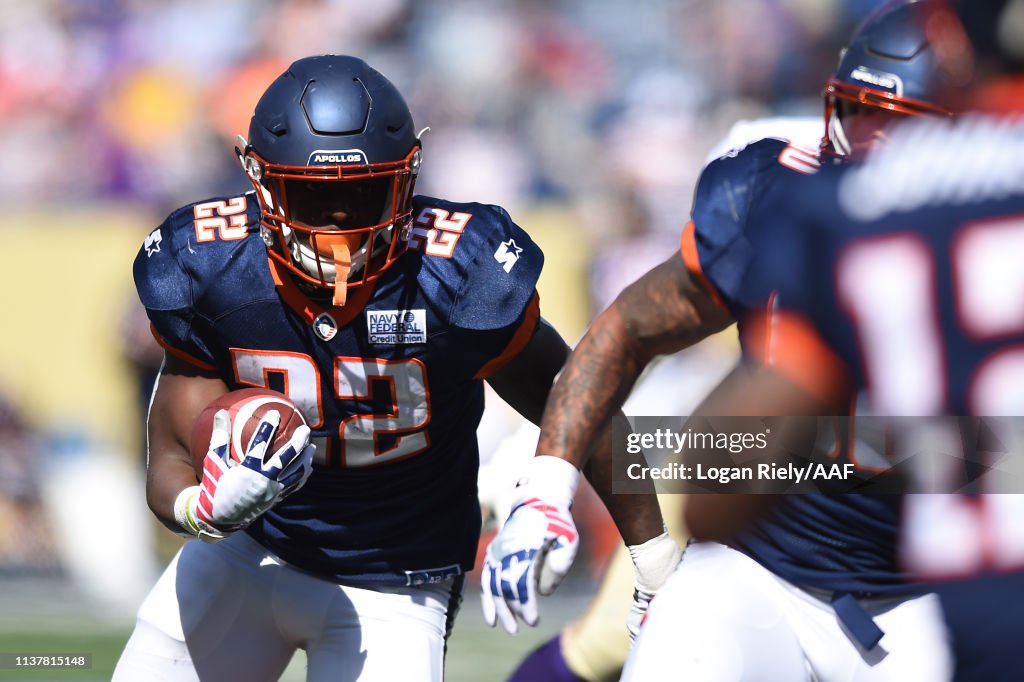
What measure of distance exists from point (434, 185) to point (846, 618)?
14.3 ft

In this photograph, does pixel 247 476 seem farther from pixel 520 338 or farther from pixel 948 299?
pixel 948 299

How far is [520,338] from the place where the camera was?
9.36ft

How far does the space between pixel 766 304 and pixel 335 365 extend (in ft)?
3.18

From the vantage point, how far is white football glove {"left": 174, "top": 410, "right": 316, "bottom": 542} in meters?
2.59

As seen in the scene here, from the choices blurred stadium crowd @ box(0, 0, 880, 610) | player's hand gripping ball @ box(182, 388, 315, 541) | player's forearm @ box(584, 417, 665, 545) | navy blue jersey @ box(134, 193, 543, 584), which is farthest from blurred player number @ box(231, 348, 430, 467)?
blurred stadium crowd @ box(0, 0, 880, 610)

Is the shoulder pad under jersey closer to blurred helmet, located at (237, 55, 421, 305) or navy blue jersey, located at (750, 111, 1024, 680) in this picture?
blurred helmet, located at (237, 55, 421, 305)

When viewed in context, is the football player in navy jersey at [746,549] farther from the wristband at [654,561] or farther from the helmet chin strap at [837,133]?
the helmet chin strap at [837,133]

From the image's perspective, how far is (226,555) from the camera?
297 centimetres

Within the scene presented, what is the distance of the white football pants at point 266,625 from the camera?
2.82 m

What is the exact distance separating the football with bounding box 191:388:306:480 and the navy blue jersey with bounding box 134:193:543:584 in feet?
0.42

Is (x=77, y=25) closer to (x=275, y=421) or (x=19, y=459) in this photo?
(x=19, y=459)

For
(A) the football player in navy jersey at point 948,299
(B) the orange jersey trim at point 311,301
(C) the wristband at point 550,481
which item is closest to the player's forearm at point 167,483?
(B) the orange jersey trim at point 311,301

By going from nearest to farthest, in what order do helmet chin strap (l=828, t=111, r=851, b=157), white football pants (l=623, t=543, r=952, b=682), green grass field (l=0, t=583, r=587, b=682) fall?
white football pants (l=623, t=543, r=952, b=682)
helmet chin strap (l=828, t=111, r=851, b=157)
green grass field (l=0, t=583, r=587, b=682)
